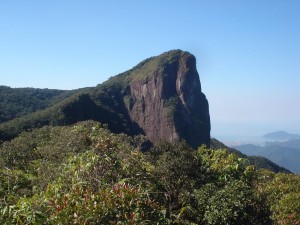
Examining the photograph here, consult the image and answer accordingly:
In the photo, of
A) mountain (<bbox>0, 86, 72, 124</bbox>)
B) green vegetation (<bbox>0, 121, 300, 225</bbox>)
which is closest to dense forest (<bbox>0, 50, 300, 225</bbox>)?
green vegetation (<bbox>0, 121, 300, 225</bbox>)

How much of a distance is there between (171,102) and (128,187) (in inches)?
3909

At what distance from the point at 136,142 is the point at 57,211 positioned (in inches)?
416

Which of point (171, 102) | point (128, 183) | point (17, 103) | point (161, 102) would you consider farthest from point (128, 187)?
point (161, 102)

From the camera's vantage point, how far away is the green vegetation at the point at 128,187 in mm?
4922

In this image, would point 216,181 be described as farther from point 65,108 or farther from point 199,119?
point 199,119

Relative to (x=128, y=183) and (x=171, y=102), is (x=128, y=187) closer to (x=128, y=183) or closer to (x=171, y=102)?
(x=128, y=183)

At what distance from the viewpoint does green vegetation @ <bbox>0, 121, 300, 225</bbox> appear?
16.1ft

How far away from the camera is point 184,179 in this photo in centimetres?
1121

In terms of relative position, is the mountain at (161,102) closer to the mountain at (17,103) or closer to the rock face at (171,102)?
the rock face at (171,102)

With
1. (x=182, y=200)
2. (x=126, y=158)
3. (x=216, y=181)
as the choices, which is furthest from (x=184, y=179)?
(x=126, y=158)

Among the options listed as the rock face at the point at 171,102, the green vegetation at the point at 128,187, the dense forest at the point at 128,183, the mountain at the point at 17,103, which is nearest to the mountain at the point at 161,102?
the rock face at the point at 171,102

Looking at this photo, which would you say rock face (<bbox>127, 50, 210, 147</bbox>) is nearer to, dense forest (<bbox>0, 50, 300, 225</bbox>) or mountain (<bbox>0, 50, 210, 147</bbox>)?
mountain (<bbox>0, 50, 210, 147</bbox>)

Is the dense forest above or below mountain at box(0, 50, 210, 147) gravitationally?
below

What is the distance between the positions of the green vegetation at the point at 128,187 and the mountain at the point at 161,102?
7691cm
